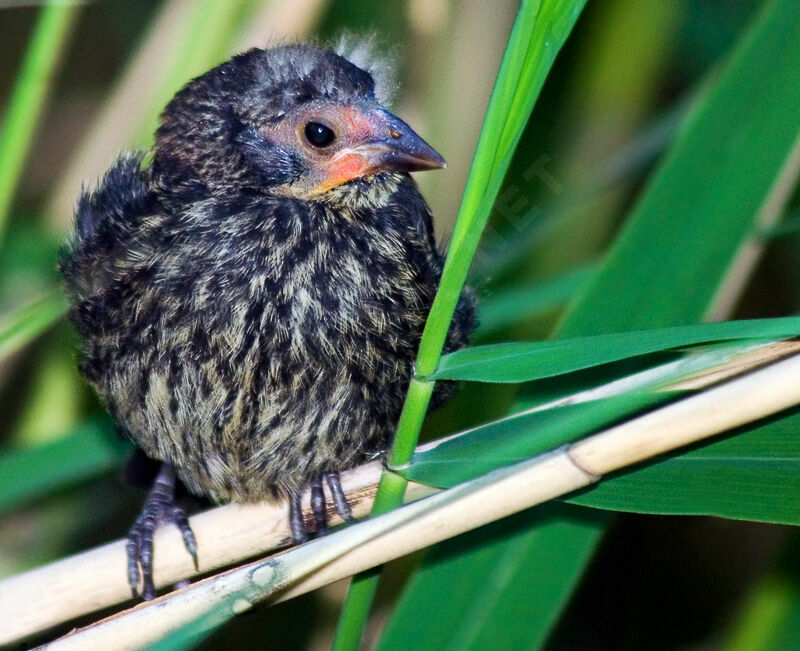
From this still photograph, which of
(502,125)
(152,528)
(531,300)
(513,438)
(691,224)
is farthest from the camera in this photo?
(531,300)

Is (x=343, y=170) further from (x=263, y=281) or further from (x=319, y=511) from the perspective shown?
(x=319, y=511)

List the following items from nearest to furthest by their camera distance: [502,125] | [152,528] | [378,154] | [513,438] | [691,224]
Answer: [502,125]
[513,438]
[691,224]
[378,154]
[152,528]

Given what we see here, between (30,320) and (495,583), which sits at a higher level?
(30,320)

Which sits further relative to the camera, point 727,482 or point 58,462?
point 58,462

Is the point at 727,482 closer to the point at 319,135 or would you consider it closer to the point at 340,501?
the point at 340,501

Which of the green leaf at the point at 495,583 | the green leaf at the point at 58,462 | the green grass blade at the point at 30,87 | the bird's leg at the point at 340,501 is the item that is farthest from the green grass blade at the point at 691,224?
the green grass blade at the point at 30,87

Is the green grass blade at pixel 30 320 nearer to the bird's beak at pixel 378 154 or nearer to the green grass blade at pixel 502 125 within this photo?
the bird's beak at pixel 378 154

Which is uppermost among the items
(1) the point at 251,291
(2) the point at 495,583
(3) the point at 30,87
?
(3) the point at 30,87

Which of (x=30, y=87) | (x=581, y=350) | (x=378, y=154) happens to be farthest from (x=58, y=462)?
(x=581, y=350)
